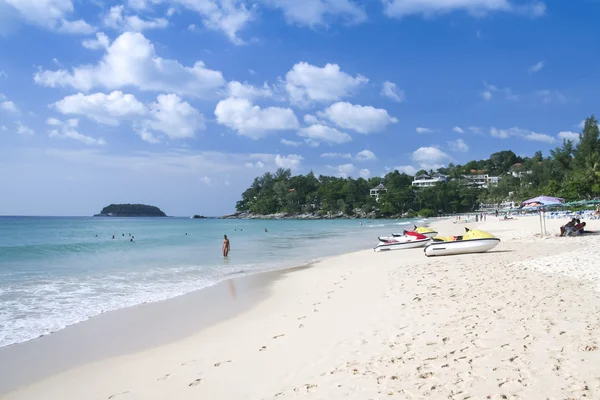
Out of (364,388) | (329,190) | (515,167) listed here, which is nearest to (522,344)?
(364,388)

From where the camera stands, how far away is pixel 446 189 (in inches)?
5007

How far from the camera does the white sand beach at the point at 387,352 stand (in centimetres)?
441

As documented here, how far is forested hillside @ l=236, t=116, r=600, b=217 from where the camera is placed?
69.2 meters

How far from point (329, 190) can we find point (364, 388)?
146 metres

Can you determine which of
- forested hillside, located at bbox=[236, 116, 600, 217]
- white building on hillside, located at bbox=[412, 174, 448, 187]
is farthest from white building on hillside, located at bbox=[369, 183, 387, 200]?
white building on hillside, located at bbox=[412, 174, 448, 187]

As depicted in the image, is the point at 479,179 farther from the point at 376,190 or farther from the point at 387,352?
the point at 387,352

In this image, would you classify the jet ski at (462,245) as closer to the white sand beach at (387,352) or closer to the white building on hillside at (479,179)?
the white sand beach at (387,352)

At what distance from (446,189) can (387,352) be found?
427ft

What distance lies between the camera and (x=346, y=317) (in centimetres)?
782

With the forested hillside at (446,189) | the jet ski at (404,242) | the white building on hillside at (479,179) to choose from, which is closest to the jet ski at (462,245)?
the jet ski at (404,242)

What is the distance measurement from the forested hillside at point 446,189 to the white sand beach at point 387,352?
56.4m

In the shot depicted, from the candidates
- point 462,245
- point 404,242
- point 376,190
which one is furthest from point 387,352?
point 376,190

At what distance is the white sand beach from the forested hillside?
5640 cm

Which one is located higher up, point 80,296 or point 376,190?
point 376,190
